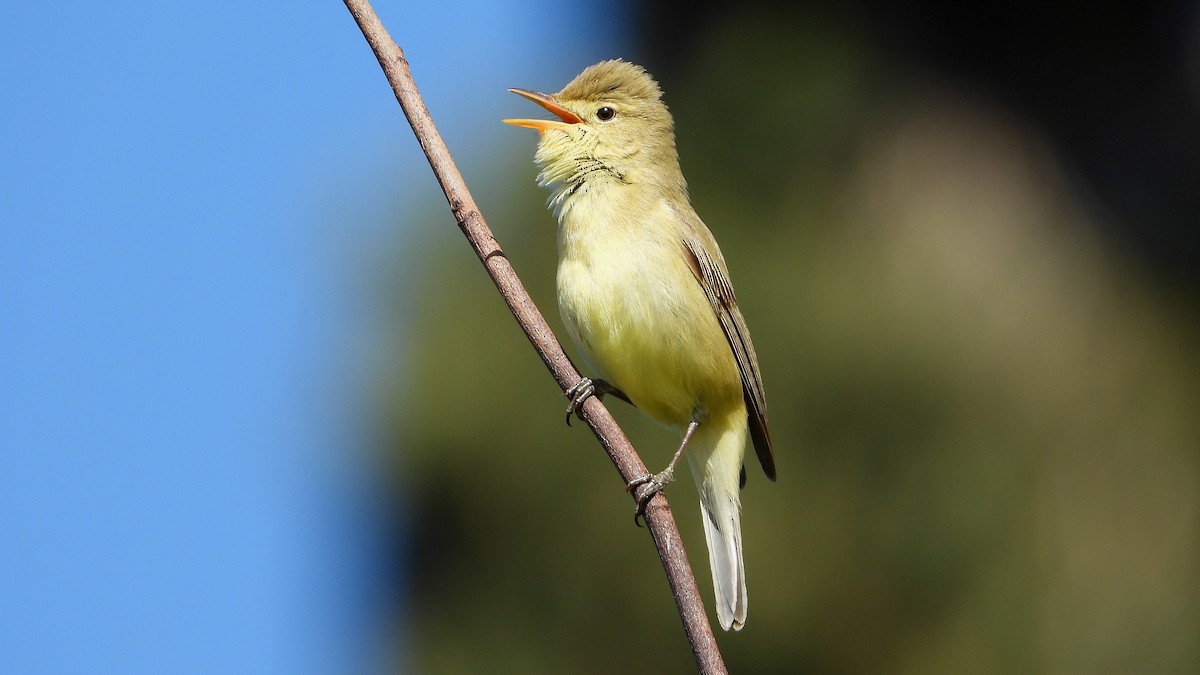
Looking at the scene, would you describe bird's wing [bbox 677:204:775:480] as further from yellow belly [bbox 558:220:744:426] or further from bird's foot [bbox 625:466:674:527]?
bird's foot [bbox 625:466:674:527]

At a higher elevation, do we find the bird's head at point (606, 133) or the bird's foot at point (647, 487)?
the bird's head at point (606, 133)

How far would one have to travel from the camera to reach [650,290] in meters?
4.53

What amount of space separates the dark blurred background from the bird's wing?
169 inches

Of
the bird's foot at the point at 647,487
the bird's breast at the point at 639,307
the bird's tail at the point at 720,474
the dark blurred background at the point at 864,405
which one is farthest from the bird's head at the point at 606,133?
the dark blurred background at the point at 864,405

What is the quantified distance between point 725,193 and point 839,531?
3839mm

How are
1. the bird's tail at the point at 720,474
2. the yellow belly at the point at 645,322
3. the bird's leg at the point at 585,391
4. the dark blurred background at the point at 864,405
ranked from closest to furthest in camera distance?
the bird's leg at the point at 585,391, the yellow belly at the point at 645,322, the bird's tail at the point at 720,474, the dark blurred background at the point at 864,405

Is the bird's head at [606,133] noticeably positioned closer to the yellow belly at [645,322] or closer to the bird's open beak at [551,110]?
the bird's open beak at [551,110]

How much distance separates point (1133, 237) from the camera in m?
12.7

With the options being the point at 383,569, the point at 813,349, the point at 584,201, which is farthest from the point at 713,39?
the point at 584,201

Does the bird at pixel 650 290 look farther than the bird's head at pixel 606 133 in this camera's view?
No

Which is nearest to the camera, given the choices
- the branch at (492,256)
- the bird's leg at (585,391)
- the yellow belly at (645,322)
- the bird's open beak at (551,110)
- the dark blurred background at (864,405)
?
the branch at (492,256)

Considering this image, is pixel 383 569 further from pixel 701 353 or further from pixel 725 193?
pixel 701 353

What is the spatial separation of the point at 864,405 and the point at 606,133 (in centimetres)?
598

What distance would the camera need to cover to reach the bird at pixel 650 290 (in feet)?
14.8
